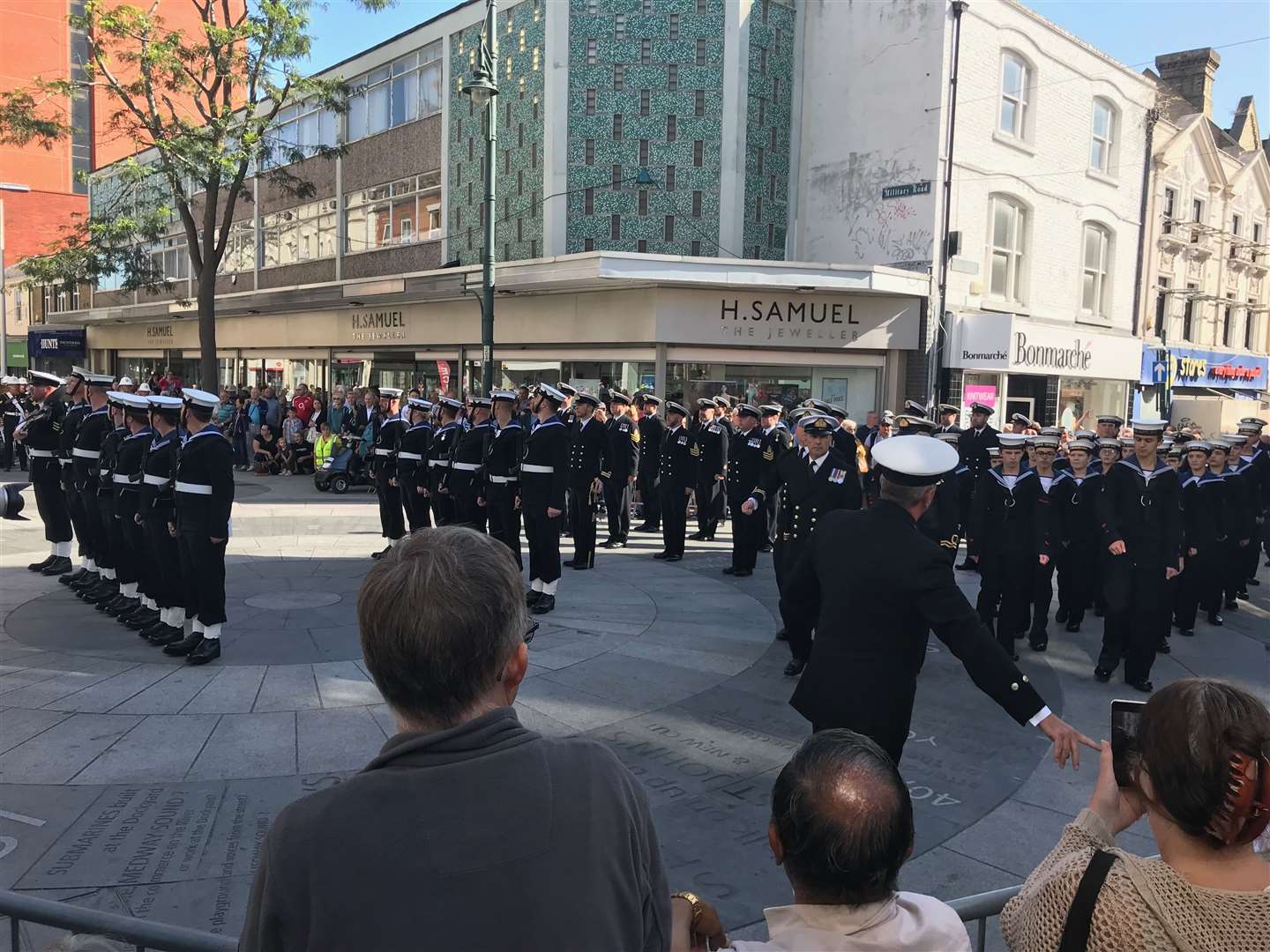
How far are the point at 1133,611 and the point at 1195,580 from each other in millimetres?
2625

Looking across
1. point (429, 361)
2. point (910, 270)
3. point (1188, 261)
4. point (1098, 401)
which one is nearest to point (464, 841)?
point (910, 270)

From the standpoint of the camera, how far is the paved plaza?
454 centimetres

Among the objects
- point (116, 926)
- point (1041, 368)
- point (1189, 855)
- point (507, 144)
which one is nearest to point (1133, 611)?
point (1189, 855)

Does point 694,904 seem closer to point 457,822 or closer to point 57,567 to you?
point 457,822

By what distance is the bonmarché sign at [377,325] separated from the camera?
2839cm

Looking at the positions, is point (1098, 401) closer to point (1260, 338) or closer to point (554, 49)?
point (1260, 338)

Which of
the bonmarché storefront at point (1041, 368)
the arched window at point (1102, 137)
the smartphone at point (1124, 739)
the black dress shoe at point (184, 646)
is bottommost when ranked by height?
the black dress shoe at point (184, 646)

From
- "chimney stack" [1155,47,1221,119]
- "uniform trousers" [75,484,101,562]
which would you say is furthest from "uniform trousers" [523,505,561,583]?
"chimney stack" [1155,47,1221,119]

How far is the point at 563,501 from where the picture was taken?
9.92 metres

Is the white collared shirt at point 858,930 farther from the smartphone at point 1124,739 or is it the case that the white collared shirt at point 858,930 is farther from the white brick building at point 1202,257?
the white brick building at point 1202,257

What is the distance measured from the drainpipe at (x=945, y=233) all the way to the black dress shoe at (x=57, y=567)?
A: 1763cm

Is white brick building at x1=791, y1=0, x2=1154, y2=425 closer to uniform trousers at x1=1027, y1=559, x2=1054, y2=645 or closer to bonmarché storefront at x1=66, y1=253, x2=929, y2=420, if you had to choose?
bonmarché storefront at x1=66, y1=253, x2=929, y2=420

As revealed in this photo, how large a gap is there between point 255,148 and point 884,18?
15.1m

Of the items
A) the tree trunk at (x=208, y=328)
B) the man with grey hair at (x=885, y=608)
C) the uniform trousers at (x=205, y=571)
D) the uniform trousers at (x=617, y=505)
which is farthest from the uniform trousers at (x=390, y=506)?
the tree trunk at (x=208, y=328)
